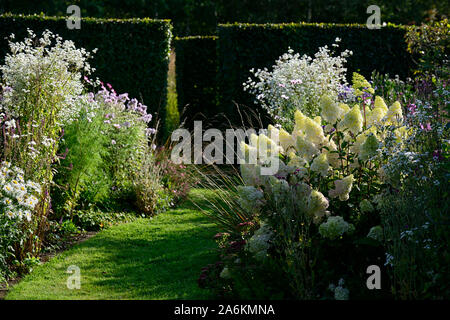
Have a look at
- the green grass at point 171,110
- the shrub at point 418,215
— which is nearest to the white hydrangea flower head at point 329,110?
the shrub at point 418,215

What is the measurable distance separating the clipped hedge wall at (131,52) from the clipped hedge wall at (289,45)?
1211mm

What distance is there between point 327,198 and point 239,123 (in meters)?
5.99

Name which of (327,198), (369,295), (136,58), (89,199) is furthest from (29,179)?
(136,58)

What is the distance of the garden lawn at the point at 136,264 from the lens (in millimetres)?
4551

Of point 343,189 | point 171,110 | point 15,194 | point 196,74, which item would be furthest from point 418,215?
point 196,74

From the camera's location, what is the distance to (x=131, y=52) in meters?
10.1

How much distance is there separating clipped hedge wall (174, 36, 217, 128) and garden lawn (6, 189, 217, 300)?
5.11m

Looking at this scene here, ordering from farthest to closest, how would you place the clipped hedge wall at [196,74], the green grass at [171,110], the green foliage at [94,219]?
the clipped hedge wall at [196,74] → the green grass at [171,110] → the green foliage at [94,219]

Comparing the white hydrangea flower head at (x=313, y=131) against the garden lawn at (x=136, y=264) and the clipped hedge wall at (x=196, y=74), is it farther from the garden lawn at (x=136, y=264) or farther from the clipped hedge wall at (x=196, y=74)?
the clipped hedge wall at (x=196, y=74)

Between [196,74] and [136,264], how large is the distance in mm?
7032

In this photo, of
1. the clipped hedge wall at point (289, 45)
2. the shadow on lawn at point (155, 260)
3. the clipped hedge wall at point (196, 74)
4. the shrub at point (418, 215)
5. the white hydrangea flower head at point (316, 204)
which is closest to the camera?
the shrub at point (418, 215)

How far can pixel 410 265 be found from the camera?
3518mm

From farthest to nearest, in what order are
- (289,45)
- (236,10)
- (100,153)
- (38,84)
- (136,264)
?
1. (236,10)
2. (289,45)
3. (100,153)
4. (38,84)
5. (136,264)

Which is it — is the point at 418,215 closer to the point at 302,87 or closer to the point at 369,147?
the point at 369,147
